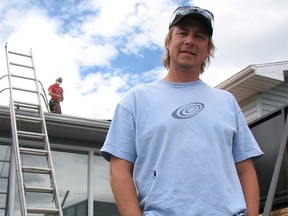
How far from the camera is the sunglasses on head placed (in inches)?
73.1

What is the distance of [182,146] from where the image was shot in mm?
1652

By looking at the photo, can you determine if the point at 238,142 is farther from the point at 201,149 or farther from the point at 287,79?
the point at 287,79

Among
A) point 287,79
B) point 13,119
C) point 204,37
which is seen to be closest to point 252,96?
point 287,79

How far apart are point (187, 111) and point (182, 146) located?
15cm

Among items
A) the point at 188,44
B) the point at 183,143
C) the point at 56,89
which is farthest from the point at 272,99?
the point at 183,143

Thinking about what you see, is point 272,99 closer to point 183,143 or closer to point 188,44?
point 188,44

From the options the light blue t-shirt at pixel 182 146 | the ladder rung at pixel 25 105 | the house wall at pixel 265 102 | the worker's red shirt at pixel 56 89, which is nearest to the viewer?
the light blue t-shirt at pixel 182 146

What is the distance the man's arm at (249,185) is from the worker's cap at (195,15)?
517 mm

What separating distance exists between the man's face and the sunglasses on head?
1.0 inches

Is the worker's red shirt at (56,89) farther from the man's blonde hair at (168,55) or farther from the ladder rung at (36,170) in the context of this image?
the man's blonde hair at (168,55)

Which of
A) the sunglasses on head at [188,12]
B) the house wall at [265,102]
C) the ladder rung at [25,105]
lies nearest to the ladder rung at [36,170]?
the ladder rung at [25,105]

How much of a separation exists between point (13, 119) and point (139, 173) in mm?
5060

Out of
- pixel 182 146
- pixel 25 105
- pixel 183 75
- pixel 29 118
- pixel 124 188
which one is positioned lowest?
pixel 124 188

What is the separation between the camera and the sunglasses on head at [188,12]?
1856mm
